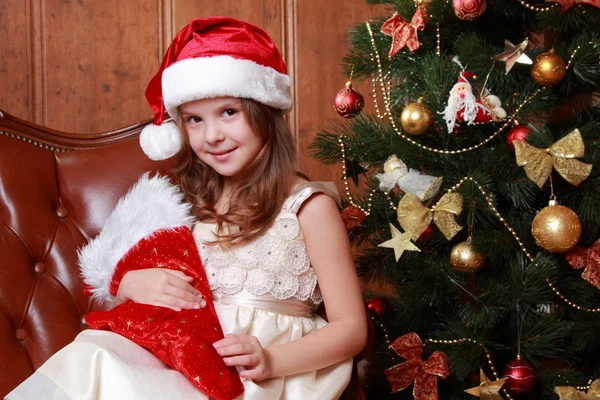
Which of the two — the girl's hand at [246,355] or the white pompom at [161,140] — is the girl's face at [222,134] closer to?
the white pompom at [161,140]

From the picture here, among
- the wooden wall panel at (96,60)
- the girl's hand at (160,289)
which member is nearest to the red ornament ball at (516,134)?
the girl's hand at (160,289)

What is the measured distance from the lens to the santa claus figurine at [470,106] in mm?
1350

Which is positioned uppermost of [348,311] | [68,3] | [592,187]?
[68,3]

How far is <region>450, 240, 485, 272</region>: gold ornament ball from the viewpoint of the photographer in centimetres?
137

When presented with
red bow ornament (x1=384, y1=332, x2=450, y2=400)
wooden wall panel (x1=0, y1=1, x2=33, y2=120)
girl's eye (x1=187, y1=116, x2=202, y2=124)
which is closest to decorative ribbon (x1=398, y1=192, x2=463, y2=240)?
red bow ornament (x1=384, y1=332, x2=450, y2=400)

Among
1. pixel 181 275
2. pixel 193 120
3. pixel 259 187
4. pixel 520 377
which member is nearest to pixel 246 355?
pixel 181 275

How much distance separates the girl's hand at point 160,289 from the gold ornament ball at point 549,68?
76cm

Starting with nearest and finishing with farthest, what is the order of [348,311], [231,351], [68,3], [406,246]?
[231,351] < [348,311] < [406,246] < [68,3]

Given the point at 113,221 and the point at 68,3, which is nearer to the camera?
the point at 113,221

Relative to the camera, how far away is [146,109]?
215cm

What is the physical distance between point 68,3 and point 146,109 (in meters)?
0.40

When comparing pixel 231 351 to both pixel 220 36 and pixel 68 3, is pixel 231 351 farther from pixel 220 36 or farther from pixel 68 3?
pixel 68 3

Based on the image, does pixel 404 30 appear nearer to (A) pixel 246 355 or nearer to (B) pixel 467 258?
(B) pixel 467 258

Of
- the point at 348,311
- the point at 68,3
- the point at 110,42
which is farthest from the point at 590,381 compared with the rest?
the point at 68,3
